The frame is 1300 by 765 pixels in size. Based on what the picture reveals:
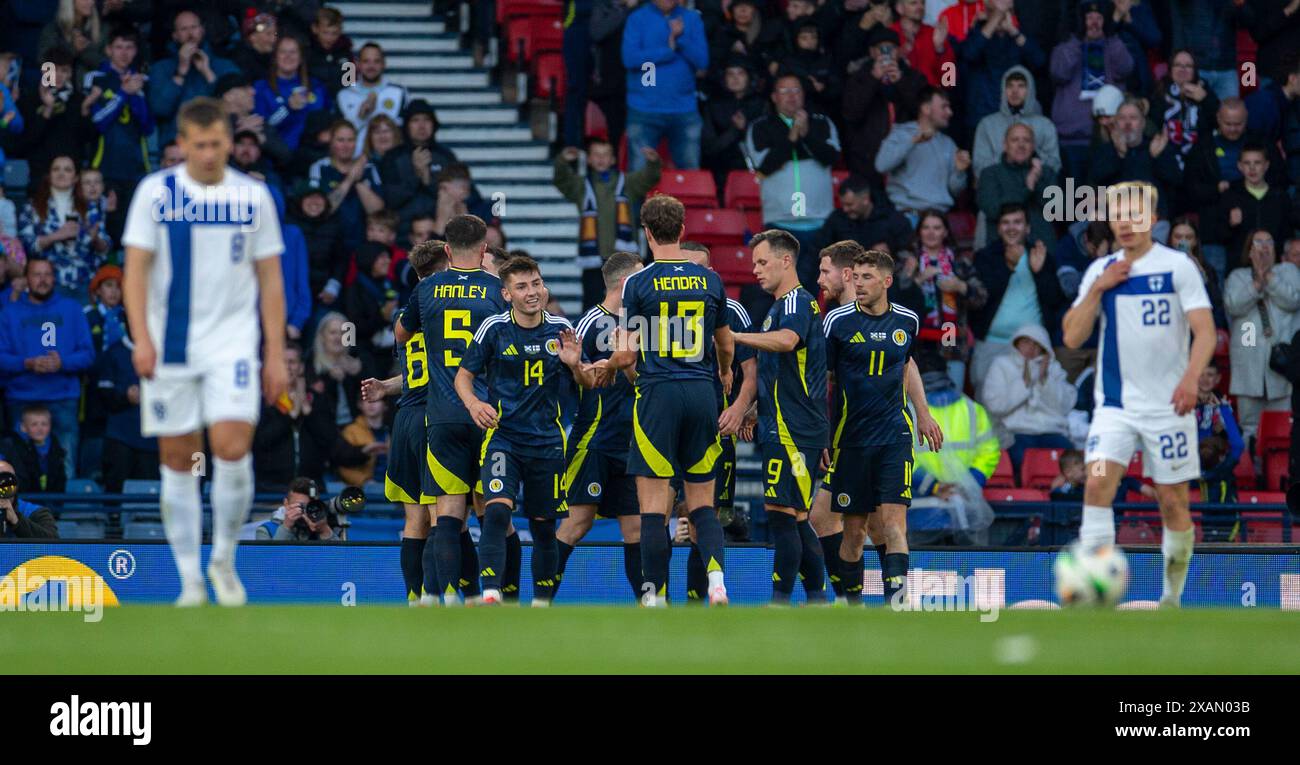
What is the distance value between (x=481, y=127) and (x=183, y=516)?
42.0ft

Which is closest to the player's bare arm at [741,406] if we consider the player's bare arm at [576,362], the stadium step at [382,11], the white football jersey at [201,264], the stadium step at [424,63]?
the player's bare arm at [576,362]

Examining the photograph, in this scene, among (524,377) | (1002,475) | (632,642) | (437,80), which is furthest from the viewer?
(437,80)

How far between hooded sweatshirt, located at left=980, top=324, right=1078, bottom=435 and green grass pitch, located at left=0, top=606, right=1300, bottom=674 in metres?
8.76

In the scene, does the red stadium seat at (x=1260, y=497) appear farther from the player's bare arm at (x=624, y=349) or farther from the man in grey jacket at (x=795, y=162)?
the player's bare arm at (x=624, y=349)

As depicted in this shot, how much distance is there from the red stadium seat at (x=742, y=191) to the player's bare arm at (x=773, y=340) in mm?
7575

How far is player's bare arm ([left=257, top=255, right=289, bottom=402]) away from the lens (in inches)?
360

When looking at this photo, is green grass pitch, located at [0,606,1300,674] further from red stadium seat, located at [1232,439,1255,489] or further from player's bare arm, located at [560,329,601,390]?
red stadium seat, located at [1232,439,1255,489]

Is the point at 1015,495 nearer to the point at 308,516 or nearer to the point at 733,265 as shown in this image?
the point at 733,265

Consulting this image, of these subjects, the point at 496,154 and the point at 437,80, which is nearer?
the point at 496,154

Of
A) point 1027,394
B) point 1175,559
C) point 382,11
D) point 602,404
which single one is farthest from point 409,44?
point 1175,559

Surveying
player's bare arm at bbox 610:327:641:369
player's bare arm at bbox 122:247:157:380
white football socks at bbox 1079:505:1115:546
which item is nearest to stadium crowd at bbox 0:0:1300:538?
player's bare arm at bbox 610:327:641:369

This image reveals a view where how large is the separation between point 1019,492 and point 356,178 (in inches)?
271

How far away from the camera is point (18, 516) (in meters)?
15.4
